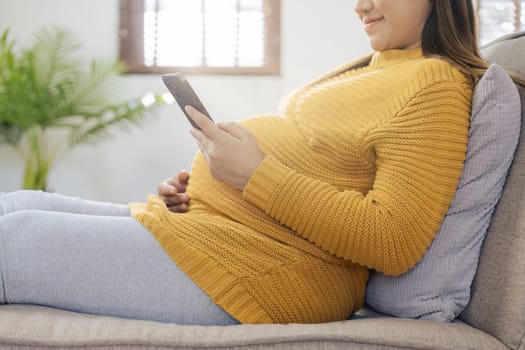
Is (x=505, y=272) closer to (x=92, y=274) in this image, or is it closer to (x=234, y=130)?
(x=234, y=130)

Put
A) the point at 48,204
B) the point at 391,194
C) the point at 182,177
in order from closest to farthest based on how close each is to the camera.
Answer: the point at 391,194
the point at 48,204
the point at 182,177

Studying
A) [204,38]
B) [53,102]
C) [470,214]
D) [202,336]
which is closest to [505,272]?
[470,214]

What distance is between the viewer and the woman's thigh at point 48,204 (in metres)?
1.12

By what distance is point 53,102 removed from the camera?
10.3ft

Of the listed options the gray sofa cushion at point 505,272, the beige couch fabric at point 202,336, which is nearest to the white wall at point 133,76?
the gray sofa cushion at point 505,272

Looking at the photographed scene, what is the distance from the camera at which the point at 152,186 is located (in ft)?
11.4

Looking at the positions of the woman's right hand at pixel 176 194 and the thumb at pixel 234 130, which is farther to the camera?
the woman's right hand at pixel 176 194

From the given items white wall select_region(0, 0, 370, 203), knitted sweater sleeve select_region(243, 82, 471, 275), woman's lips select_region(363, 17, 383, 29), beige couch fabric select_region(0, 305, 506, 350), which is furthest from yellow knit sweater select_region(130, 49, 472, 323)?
white wall select_region(0, 0, 370, 203)

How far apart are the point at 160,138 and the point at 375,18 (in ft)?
7.69

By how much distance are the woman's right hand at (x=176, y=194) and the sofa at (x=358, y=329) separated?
1.14 ft

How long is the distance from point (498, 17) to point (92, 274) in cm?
329

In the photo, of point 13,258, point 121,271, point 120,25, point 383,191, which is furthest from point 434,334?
point 120,25

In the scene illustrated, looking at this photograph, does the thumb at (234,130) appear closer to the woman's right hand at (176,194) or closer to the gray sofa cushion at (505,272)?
the woman's right hand at (176,194)

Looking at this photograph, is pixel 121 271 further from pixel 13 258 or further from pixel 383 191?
pixel 383 191
